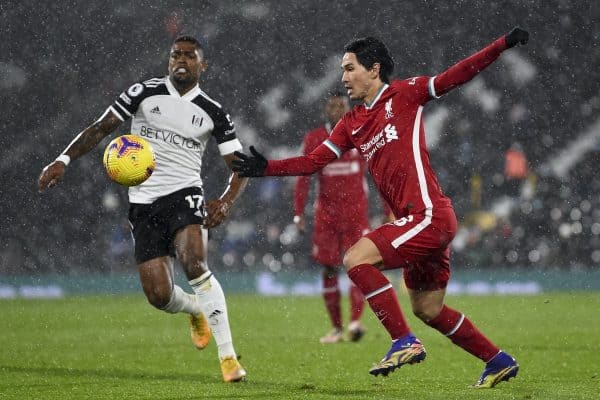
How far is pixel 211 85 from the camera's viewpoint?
19.2 meters

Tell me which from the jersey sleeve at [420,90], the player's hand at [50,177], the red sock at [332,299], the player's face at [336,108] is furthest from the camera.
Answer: the red sock at [332,299]

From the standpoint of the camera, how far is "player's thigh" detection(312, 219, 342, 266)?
34.4 feet

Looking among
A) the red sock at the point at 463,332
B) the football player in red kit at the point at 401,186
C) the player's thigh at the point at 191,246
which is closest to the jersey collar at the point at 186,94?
the player's thigh at the point at 191,246

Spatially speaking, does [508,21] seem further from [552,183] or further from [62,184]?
[62,184]

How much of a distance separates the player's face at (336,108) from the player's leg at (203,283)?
3312mm

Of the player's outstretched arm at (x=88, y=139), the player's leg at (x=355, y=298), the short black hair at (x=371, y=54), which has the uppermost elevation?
the short black hair at (x=371, y=54)

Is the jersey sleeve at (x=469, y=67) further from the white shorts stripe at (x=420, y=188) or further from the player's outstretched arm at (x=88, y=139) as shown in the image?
the player's outstretched arm at (x=88, y=139)

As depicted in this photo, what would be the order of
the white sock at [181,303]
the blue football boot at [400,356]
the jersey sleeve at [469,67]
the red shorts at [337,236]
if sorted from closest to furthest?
the blue football boot at [400,356] → the jersey sleeve at [469,67] → the white sock at [181,303] → the red shorts at [337,236]

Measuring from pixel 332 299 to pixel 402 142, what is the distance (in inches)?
182

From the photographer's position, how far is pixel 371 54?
604 centimetres

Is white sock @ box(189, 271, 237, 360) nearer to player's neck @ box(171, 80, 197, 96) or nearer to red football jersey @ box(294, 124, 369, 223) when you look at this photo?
player's neck @ box(171, 80, 197, 96)

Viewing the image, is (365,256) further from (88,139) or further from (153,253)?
(88,139)

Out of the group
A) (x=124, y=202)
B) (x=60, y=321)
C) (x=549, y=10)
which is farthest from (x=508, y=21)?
(x=60, y=321)

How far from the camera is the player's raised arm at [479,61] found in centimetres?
546
